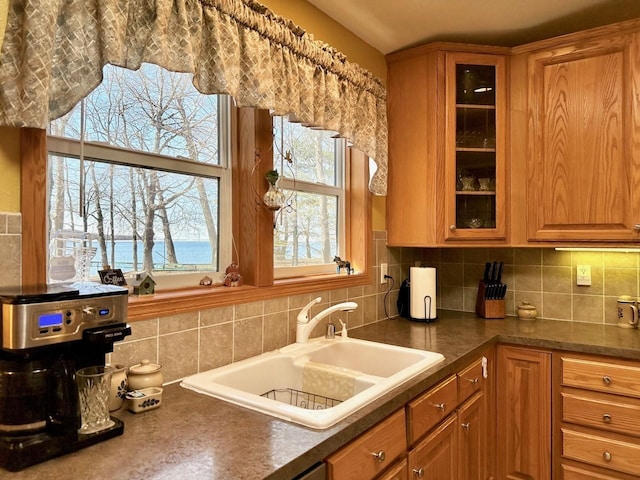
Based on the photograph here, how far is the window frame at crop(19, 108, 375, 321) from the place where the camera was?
113 centimetres

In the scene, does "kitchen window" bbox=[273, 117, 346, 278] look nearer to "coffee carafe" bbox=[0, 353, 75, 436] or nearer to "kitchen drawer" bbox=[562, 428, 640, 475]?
"coffee carafe" bbox=[0, 353, 75, 436]

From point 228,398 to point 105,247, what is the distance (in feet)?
2.09

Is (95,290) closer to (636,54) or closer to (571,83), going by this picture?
(571,83)

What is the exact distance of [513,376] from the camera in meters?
2.13

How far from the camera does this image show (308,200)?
2271 mm

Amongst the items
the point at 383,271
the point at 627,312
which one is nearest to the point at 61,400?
the point at 383,271

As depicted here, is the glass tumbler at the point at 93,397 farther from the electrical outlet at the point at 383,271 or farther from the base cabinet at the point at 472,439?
the electrical outlet at the point at 383,271

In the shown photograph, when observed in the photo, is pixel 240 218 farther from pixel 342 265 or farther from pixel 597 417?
pixel 597 417

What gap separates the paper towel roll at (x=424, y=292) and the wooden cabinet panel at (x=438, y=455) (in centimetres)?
77

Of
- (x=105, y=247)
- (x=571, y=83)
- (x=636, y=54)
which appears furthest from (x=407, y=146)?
(x=105, y=247)

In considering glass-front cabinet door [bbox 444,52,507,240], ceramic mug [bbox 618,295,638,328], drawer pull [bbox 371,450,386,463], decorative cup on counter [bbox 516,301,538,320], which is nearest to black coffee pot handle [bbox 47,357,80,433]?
drawer pull [bbox 371,450,386,463]

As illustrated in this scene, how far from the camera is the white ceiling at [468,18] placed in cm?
209

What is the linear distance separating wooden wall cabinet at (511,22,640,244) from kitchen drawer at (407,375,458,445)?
3.43ft

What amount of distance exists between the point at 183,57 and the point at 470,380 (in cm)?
162
